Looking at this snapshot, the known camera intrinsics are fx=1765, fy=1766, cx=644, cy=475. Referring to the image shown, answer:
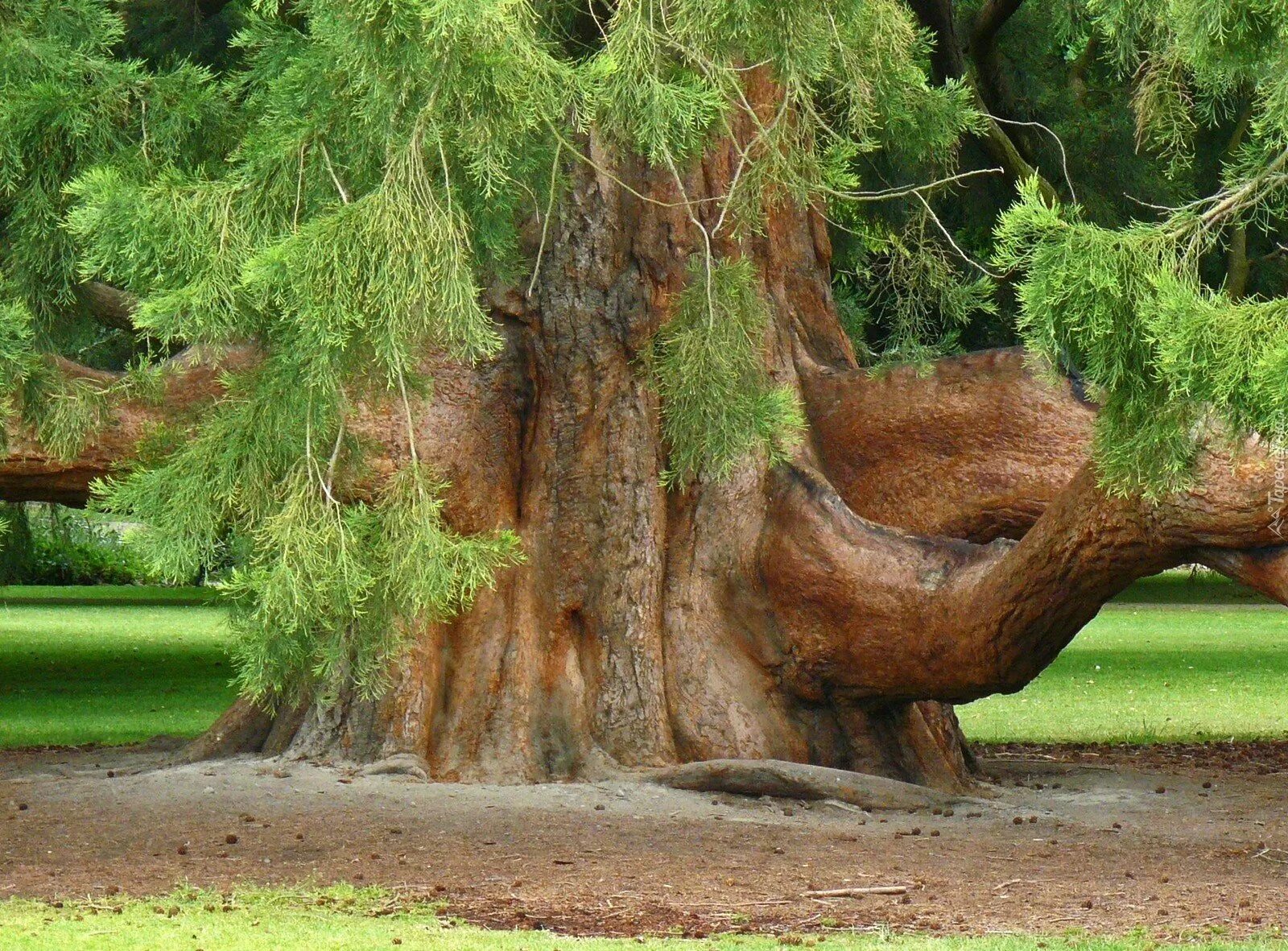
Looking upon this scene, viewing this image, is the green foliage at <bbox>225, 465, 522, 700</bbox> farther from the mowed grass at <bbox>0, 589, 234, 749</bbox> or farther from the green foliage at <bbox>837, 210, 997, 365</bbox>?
the green foliage at <bbox>837, 210, 997, 365</bbox>

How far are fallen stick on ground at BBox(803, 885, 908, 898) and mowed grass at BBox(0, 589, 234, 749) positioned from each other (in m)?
2.70

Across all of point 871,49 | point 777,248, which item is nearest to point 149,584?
point 777,248

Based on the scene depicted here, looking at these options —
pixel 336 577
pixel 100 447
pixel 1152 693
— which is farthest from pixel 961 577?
pixel 1152 693

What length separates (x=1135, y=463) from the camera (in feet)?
20.2

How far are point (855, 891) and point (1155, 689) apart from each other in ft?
39.0

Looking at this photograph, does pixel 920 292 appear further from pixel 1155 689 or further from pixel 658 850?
pixel 1155 689

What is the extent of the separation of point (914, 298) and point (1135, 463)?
374cm

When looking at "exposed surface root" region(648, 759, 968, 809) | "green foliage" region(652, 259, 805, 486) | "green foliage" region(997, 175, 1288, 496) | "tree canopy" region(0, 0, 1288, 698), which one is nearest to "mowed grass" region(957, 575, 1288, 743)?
"exposed surface root" region(648, 759, 968, 809)

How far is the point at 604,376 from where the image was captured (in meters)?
9.83

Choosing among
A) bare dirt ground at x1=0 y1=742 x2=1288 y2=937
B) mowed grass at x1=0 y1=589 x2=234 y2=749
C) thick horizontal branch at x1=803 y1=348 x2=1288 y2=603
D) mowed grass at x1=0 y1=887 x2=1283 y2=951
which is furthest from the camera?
mowed grass at x1=0 y1=589 x2=234 y2=749

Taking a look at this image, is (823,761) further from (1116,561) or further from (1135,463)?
(1135,463)

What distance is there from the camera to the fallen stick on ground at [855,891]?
22.7ft

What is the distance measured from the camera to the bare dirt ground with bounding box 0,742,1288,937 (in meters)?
6.66

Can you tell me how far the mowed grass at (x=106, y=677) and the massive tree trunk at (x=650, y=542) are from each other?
139 centimetres
